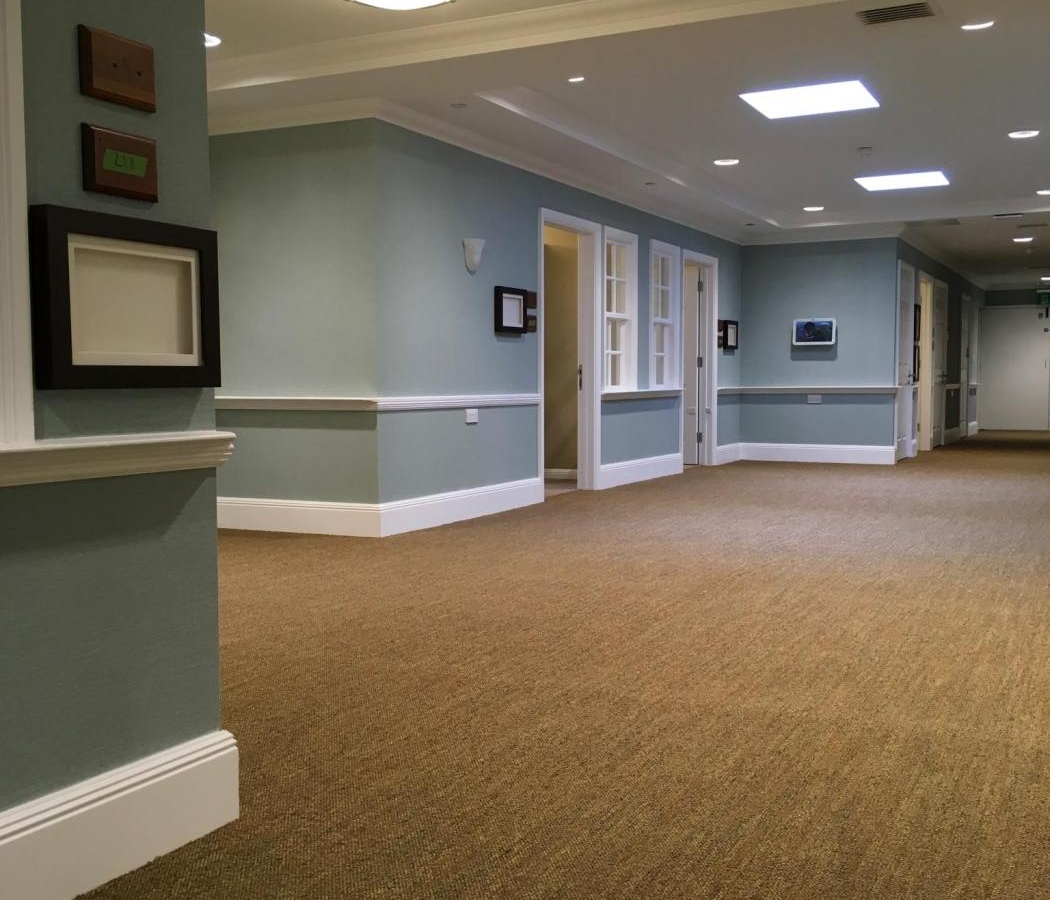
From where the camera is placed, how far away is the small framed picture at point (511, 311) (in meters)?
7.09

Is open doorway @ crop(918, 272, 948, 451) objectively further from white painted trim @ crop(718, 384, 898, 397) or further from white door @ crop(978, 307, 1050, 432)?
white door @ crop(978, 307, 1050, 432)

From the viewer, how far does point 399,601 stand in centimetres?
435

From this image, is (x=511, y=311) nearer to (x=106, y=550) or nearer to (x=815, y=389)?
(x=106, y=550)

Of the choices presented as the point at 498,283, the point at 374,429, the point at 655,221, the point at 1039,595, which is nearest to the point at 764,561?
the point at 1039,595

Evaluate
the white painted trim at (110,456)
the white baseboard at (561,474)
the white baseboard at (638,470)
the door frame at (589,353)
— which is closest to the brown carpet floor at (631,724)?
the white painted trim at (110,456)

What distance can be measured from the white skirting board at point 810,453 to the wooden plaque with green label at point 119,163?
9866 millimetres

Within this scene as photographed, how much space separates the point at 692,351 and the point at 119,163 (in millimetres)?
9553

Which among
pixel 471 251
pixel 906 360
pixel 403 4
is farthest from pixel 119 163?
pixel 906 360

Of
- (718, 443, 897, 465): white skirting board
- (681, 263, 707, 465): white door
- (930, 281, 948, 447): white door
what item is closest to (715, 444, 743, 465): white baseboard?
(718, 443, 897, 465): white skirting board

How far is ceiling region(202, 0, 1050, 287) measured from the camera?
15.3 ft

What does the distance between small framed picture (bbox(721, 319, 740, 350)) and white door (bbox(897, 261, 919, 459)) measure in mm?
1732

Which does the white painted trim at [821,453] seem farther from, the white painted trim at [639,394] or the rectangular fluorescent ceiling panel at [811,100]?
the rectangular fluorescent ceiling panel at [811,100]

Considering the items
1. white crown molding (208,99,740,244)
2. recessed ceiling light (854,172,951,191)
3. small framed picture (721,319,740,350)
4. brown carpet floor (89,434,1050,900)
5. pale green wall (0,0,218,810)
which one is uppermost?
recessed ceiling light (854,172,951,191)

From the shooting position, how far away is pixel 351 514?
6105mm
